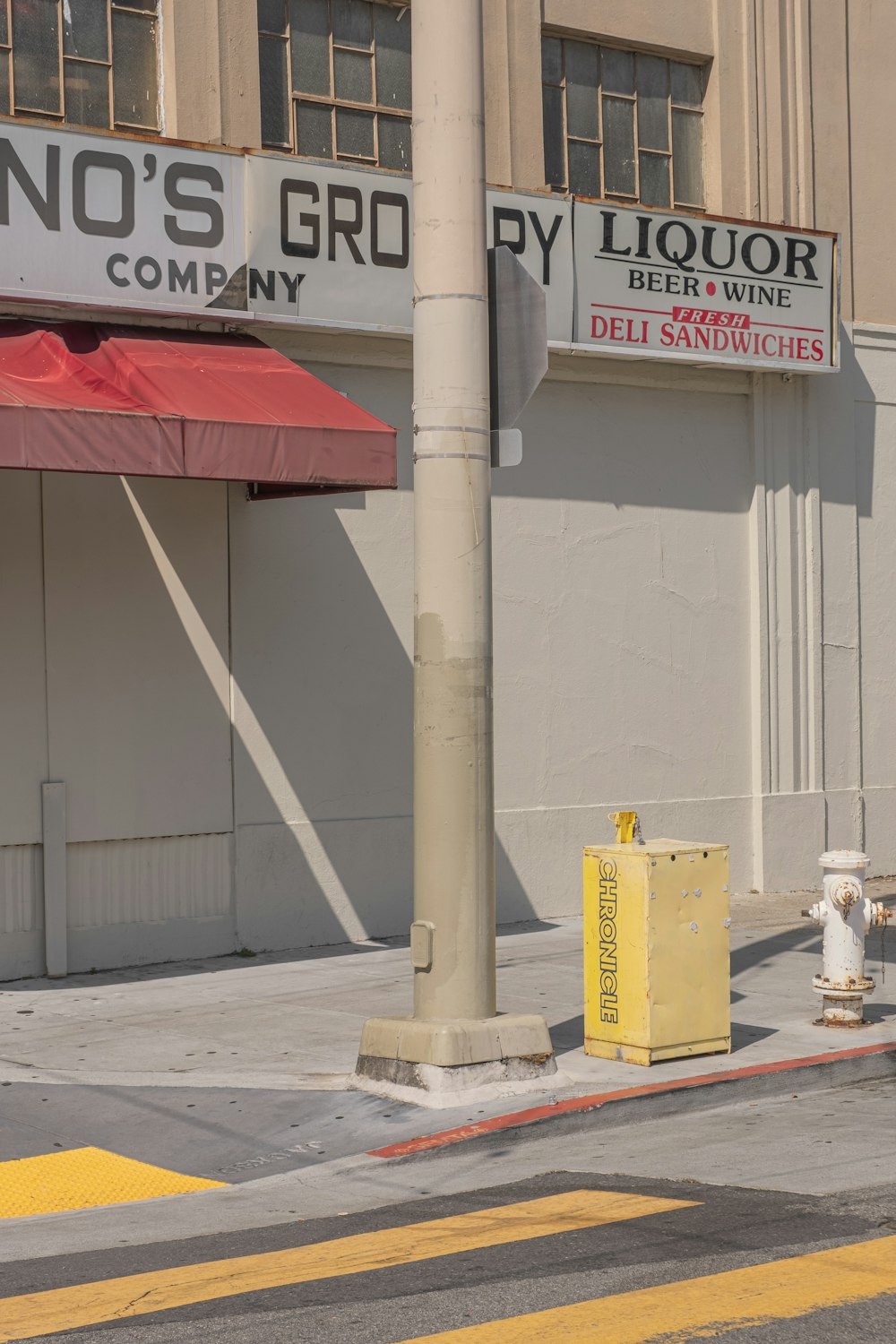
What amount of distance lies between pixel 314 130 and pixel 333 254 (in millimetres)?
1278

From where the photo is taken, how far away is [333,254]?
500 inches

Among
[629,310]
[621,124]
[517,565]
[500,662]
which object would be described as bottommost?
[500,662]

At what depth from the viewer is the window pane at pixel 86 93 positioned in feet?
40.4

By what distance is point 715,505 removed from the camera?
15.5 metres

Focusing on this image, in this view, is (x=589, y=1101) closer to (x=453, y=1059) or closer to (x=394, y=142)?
(x=453, y=1059)

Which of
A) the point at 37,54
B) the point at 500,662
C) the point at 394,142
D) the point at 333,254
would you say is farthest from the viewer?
the point at 500,662

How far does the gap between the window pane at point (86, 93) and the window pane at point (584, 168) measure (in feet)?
13.7

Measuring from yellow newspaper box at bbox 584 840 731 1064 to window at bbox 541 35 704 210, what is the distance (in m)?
7.57

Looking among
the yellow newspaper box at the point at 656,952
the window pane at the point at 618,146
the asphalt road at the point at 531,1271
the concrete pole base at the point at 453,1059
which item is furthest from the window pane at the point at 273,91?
the asphalt road at the point at 531,1271

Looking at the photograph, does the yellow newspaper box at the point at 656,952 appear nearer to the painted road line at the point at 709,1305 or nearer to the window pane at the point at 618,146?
the painted road line at the point at 709,1305

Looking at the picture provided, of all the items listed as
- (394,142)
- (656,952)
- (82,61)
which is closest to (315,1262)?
(656,952)

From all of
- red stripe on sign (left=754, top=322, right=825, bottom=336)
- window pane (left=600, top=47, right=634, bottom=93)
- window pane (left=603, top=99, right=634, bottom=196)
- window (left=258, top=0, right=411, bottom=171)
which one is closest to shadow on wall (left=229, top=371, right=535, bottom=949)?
window (left=258, top=0, right=411, bottom=171)

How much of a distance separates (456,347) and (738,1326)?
4789mm

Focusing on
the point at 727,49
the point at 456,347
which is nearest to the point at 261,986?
the point at 456,347
